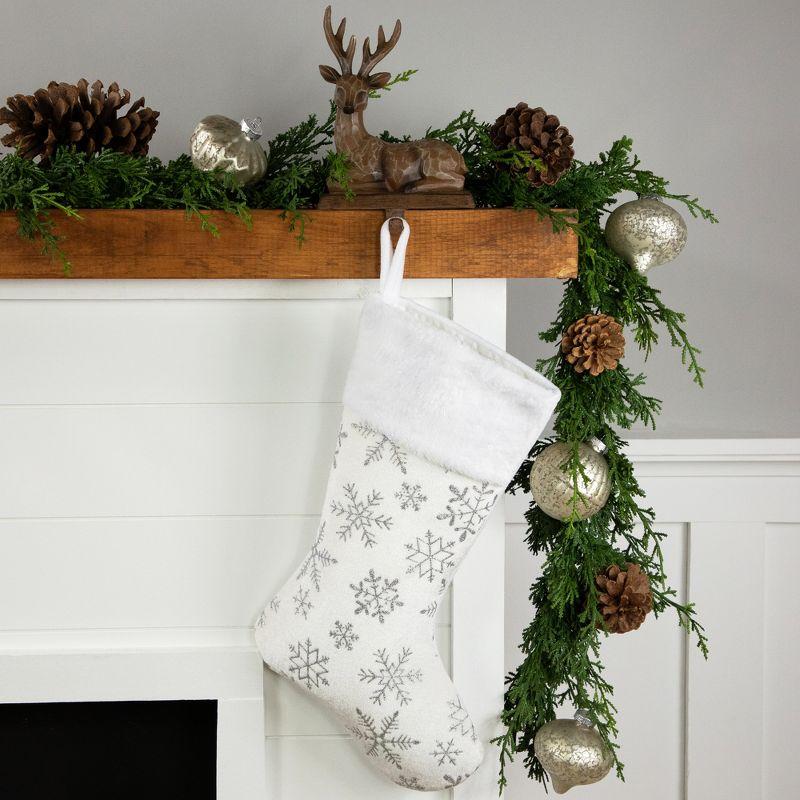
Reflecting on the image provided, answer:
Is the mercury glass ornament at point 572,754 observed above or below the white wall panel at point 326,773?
above

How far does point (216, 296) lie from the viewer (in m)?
1.01

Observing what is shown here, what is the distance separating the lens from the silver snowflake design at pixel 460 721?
96 centimetres

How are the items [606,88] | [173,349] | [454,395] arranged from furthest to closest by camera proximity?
[606,88]
[173,349]
[454,395]

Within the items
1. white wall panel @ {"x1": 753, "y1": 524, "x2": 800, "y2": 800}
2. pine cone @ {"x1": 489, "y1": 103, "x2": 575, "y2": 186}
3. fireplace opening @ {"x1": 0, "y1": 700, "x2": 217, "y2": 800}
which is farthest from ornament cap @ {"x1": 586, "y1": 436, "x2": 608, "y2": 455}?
fireplace opening @ {"x1": 0, "y1": 700, "x2": 217, "y2": 800}

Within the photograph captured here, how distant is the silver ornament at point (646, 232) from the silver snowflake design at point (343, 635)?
59 cm

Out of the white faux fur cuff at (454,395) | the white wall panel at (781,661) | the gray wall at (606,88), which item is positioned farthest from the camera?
the white wall panel at (781,661)

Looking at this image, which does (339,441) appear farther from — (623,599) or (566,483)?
(623,599)

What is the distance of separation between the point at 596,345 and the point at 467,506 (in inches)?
10.2

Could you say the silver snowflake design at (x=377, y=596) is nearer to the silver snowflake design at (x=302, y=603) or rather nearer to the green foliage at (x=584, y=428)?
the silver snowflake design at (x=302, y=603)

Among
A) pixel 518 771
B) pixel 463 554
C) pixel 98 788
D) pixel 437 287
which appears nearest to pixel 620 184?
pixel 437 287

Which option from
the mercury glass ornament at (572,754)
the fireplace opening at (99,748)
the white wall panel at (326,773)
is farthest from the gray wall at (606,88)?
the fireplace opening at (99,748)

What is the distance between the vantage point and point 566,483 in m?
0.95

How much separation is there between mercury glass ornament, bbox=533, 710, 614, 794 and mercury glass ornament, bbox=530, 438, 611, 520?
0.28m

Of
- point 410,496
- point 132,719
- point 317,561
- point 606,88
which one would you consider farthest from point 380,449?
point 606,88
